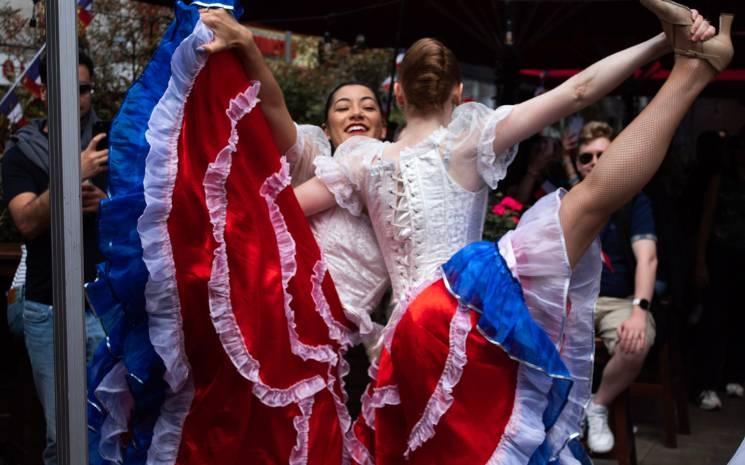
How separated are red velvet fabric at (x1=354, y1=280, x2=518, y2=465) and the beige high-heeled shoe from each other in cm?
92

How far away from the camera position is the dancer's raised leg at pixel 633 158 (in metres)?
2.69

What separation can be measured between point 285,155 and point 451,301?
0.85 meters

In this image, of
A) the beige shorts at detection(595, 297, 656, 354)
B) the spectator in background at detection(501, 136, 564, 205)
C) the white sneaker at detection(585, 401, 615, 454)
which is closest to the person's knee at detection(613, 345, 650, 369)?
the beige shorts at detection(595, 297, 656, 354)

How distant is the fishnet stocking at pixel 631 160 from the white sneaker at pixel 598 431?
2208mm

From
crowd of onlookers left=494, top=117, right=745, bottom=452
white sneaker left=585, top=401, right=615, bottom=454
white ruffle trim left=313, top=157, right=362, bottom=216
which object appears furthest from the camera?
crowd of onlookers left=494, top=117, right=745, bottom=452

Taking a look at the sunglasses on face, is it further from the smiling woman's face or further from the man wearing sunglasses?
the smiling woman's face

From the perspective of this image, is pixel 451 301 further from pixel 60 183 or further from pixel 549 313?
pixel 60 183

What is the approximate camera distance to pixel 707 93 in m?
11.1

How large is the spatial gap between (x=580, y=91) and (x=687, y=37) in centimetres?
32

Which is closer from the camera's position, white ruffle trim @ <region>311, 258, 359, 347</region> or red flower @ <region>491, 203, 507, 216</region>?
white ruffle trim @ <region>311, 258, 359, 347</region>

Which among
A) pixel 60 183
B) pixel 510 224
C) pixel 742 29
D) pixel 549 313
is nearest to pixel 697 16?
pixel 549 313

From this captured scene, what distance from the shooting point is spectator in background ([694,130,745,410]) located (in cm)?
656

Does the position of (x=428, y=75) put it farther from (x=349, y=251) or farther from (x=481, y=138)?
(x=349, y=251)

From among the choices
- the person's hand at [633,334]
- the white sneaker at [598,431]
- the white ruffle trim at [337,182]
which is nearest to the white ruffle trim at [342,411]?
the white ruffle trim at [337,182]
